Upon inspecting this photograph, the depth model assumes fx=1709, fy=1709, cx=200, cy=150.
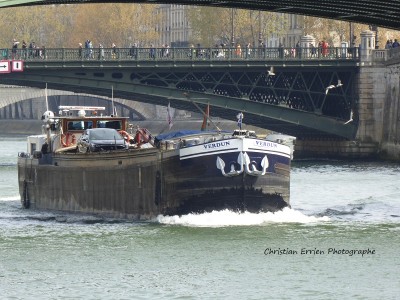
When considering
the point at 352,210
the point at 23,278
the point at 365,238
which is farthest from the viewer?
the point at 352,210

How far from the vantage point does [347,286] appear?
43.8 metres

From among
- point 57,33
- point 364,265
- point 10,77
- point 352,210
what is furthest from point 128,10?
point 364,265

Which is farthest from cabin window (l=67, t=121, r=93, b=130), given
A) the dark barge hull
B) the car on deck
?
the car on deck

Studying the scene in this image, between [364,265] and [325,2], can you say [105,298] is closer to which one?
[364,265]

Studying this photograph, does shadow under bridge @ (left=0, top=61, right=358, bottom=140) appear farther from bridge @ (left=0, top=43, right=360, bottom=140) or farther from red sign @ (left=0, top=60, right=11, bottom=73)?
red sign @ (left=0, top=60, right=11, bottom=73)

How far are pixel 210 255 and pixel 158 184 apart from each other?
8.66 meters

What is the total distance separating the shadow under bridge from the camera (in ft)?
305

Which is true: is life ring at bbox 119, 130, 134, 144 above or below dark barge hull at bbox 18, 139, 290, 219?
above

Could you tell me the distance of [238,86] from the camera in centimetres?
9850

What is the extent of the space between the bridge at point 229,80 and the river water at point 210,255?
2654 cm

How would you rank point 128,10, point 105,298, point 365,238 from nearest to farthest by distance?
point 105,298 → point 365,238 → point 128,10

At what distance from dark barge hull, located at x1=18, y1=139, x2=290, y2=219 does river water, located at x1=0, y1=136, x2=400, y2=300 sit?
47 centimetres

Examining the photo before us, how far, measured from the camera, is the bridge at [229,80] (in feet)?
303

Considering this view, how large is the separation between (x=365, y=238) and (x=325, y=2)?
9021 millimetres
